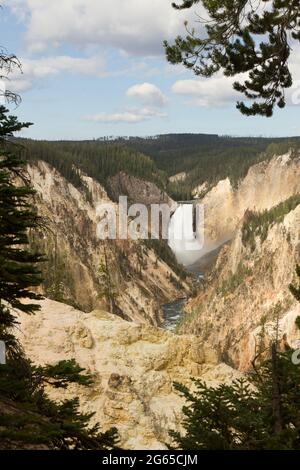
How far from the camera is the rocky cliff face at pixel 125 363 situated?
21.2 m

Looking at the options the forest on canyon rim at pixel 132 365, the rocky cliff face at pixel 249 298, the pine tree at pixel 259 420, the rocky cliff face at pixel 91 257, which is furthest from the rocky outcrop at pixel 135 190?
the pine tree at pixel 259 420

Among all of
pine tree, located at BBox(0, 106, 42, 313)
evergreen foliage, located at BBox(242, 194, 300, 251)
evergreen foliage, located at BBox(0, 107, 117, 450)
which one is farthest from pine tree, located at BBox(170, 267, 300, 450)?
evergreen foliage, located at BBox(242, 194, 300, 251)

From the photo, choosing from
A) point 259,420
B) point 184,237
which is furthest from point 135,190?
point 259,420

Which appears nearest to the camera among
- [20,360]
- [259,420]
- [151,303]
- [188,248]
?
[259,420]

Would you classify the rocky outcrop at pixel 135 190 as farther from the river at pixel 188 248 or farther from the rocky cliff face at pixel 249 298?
the rocky cliff face at pixel 249 298

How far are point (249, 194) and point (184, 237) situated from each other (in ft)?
87.6

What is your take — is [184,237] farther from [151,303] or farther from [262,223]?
[151,303]

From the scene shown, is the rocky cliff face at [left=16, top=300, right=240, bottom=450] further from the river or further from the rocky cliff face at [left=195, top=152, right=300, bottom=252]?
the rocky cliff face at [left=195, top=152, right=300, bottom=252]

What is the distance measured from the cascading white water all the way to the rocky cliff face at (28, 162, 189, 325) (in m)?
36.4

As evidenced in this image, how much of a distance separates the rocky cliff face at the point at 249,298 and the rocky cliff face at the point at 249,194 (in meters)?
43.6

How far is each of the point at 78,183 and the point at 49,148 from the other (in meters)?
13.9

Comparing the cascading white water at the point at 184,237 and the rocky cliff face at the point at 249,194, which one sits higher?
the rocky cliff face at the point at 249,194

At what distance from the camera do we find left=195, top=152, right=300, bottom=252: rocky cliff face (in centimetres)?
16200

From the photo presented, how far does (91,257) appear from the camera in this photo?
107m
